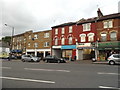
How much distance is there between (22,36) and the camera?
5197cm

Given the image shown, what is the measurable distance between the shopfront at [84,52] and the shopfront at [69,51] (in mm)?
1199

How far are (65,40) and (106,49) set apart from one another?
1100 centimetres

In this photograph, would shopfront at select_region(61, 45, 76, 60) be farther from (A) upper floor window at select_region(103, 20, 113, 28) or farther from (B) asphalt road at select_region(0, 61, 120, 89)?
(B) asphalt road at select_region(0, 61, 120, 89)

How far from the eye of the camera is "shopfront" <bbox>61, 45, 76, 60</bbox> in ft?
112

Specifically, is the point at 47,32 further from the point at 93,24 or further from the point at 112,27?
the point at 112,27

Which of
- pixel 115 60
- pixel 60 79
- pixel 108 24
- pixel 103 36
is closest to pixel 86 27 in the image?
pixel 103 36

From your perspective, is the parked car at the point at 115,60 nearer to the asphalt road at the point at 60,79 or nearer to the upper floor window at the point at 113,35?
the asphalt road at the point at 60,79

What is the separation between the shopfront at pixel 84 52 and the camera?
3216 centimetres

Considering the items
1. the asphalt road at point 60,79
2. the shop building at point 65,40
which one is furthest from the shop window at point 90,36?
the asphalt road at point 60,79

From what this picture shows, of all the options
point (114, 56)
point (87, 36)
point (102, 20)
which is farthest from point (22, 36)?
point (114, 56)

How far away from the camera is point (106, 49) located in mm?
28797

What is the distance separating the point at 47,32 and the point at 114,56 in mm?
25111

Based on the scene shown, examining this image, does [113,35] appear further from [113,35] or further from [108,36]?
[108,36]

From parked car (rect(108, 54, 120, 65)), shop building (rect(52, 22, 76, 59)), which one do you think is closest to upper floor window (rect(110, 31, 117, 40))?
shop building (rect(52, 22, 76, 59))
